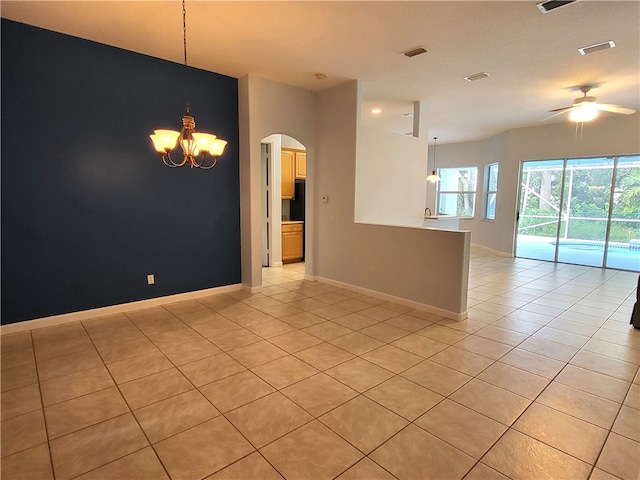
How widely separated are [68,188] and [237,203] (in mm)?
2045

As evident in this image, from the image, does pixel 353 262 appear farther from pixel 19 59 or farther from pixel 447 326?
pixel 19 59

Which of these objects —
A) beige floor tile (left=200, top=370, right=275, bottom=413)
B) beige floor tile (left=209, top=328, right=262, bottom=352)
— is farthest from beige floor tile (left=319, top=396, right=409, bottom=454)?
beige floor tile (left=209, top=328, right=262, bottom=352)

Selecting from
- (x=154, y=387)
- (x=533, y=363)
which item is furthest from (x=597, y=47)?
(x=154, y=387)

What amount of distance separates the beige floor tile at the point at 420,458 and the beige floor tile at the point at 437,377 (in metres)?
0.57

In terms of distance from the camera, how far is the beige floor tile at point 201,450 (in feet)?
5.84

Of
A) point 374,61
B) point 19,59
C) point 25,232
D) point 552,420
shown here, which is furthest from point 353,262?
point 19,59

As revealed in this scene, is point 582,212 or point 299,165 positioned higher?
point 299,165

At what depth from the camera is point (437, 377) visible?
2.72m

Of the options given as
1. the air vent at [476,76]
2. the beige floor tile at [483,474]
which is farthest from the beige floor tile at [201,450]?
the air vent at [476,76]

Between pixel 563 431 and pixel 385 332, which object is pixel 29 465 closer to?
pixel 385 332

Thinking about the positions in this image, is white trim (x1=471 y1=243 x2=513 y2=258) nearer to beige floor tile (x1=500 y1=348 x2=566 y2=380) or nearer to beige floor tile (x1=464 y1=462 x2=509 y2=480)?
beige floor tile (x1=500 y1=348 x2=566 y2=380)

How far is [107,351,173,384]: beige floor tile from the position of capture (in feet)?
8.84

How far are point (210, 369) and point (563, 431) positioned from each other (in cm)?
255

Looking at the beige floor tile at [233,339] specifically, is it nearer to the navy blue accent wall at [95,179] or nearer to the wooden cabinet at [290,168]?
the navy blue accent wall at [95,179]
